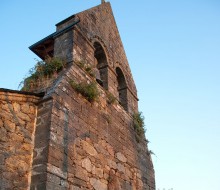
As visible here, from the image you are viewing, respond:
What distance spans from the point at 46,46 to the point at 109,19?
2.59 metres

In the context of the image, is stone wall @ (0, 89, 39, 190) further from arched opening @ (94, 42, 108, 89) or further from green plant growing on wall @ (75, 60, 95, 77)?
arched opening @ (94, 42, 108, 89)

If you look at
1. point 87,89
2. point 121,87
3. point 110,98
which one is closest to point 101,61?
point 121,87

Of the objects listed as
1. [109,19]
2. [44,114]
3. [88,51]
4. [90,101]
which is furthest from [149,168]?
[109,19]

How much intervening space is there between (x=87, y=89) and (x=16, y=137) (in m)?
1.82

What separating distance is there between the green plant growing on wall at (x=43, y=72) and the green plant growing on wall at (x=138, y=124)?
Result: 8.79 ft

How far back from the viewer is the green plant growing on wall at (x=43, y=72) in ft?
19.2

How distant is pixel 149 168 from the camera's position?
Result: 7688 mm

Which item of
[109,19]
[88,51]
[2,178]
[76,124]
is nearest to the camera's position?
[2,178]

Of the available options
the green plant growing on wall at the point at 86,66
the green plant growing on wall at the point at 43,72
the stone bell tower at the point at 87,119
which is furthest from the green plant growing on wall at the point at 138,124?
the green plant growing on wall at the point at 43,72

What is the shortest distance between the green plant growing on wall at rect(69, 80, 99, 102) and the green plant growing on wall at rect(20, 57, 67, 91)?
0.53 meters

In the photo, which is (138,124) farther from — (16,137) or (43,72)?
(16,137)

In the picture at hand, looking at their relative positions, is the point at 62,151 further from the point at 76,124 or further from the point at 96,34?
the point at 96,34

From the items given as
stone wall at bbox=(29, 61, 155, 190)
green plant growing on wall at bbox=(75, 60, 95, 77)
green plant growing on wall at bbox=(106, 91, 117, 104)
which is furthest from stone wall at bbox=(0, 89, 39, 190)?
green plant growing on wall at bbox=(106, 91, 117, 104)

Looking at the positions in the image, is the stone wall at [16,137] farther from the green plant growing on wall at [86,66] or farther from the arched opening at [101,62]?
the arched opening at [101,62]
